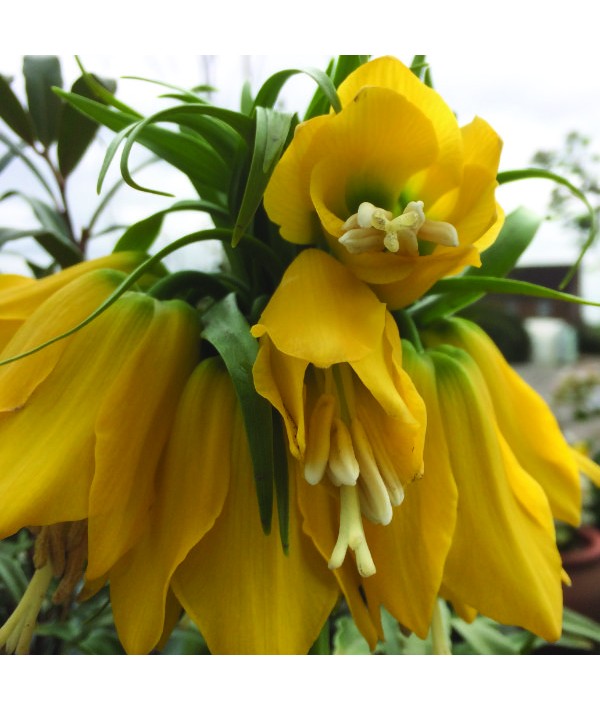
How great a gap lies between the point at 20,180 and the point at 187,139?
0.47m

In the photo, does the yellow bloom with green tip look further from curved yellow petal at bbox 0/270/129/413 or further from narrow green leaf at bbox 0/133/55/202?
narrow green leaf at bbox 0/133/55/202

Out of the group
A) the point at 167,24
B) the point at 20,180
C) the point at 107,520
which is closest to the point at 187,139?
the point at 167,24

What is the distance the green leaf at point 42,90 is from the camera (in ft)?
1.73

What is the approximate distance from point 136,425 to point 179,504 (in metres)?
0.04

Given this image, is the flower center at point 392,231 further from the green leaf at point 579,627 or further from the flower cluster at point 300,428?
the green leaf at point 579,627

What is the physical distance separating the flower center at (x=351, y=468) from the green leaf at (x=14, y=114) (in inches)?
15.6

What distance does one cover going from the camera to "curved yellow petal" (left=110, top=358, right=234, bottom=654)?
30 centimetres

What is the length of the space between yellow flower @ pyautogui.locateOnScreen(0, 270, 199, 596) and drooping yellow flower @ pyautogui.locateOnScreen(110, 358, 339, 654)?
12 millimetres

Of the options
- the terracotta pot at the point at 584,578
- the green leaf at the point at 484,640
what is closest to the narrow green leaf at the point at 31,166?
the green leaf at the point at 484,640

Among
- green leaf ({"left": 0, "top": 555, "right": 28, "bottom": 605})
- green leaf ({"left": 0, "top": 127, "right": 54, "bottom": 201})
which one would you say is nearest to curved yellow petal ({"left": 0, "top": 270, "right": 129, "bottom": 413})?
green leaf ({"left": 0, "top": 555, "right": 28, "bottom": 605})

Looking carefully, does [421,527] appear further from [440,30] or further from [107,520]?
[440,30]

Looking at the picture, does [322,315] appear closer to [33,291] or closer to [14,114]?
[33,291]

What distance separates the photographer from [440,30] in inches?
15.2
